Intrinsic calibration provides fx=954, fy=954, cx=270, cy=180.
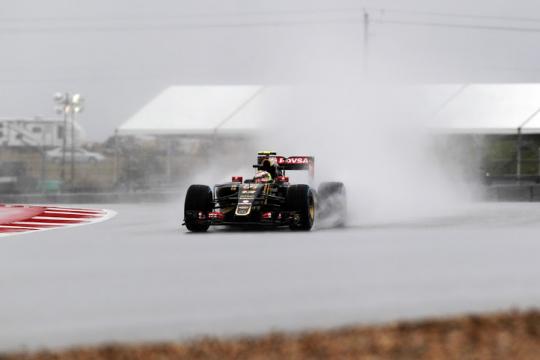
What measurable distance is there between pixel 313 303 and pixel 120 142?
3043 centimetres

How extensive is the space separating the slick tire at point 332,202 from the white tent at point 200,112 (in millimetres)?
16646

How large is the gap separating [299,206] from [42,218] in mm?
7319

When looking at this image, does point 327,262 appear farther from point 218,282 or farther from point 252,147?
point 252,147

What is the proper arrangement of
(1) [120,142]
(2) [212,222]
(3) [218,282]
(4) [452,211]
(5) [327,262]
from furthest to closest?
(1) [120,142] → (4) [452,211] → (2) [212,222] → (5) [327,262] → (3) [218,282]

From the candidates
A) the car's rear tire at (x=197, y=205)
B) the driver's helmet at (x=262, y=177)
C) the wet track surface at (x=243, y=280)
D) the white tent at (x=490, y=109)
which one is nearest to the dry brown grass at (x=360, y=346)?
the wet track surface at (x=243, y=280)

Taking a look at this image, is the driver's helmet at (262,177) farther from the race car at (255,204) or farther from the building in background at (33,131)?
the building in background at (33,131)

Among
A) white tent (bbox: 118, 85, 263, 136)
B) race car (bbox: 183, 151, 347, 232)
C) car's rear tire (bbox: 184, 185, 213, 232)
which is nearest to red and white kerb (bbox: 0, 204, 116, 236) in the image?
car's rear tire (bbox: 184, 185, 213, 232)

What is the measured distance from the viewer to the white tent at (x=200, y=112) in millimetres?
34938

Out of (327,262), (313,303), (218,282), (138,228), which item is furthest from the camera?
(138,228)

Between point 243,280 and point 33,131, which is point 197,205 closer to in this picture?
point 243,280

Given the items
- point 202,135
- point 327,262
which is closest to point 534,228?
point 327,262

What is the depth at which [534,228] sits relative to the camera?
16625 millimetres

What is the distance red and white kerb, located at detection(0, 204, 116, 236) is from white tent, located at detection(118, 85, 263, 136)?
35.1ft

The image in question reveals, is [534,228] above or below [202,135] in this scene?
below
